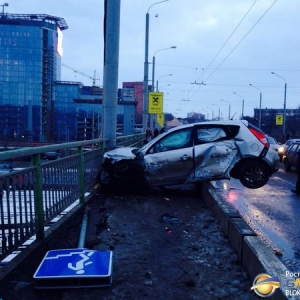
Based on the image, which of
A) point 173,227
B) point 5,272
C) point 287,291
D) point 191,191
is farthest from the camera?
point 191,191

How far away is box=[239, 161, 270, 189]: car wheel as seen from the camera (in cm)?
880

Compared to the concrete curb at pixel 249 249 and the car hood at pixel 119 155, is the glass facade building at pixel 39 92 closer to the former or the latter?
the car hood at pixel 119 155

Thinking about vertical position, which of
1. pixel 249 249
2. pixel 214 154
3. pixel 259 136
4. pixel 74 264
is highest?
pixel 259 136

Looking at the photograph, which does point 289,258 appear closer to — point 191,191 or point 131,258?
point 131,258

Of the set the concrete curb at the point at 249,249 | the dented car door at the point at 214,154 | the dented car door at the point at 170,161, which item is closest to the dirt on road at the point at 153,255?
the concrete curb at the point at 249,249

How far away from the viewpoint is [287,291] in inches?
118

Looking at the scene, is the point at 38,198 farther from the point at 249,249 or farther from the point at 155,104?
the point at 155,104

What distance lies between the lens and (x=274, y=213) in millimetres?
7852

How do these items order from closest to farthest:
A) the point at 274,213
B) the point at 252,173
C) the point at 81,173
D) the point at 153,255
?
1. the point at 153,255
2. the point at 81,173
3. the point at 274,213
4. the point at 252,173

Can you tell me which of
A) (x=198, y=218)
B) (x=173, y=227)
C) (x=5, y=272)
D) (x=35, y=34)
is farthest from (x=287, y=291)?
(x=35, y=34)

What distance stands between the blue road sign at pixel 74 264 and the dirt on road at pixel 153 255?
0.14 m

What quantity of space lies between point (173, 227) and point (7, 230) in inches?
115

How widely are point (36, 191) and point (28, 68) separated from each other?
234ft

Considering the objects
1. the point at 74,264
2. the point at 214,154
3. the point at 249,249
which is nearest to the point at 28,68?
the point at 214,154
